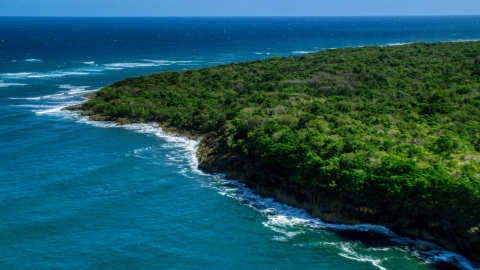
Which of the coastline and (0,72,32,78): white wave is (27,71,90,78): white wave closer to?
(0,72,32,78): white wave

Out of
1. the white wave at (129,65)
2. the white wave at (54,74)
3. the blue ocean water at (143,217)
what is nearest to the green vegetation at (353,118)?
the blue ocean water at (143,217)

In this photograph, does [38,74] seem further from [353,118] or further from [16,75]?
[353,118]

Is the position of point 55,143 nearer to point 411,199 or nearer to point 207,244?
point 207,244

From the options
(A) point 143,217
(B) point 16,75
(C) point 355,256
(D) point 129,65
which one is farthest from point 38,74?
(C) point 355,256

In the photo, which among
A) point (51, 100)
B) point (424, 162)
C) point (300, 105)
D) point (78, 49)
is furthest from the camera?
point (78, 49)

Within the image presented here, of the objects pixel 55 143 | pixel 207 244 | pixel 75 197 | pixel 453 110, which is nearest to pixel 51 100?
pixel 55 143
